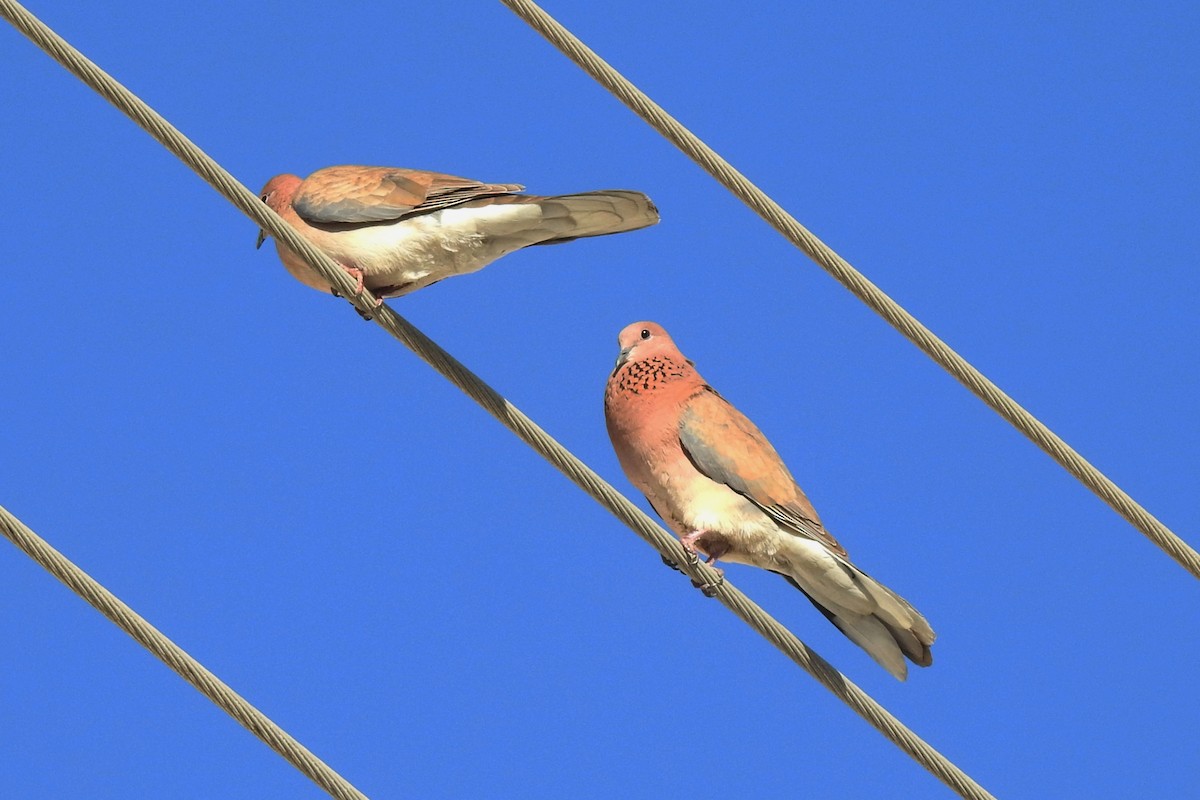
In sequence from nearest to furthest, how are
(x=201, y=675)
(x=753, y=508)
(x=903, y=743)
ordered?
(x=201, y=675), (x=903, y=743), (x=753, y=508)

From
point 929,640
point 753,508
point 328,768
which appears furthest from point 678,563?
point 328,768

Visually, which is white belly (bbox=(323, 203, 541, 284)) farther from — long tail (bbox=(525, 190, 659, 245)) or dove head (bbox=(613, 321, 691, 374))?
dove head (bbox=(613, 321, 691, 374))

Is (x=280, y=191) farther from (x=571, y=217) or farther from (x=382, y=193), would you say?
(x=571, y=217)

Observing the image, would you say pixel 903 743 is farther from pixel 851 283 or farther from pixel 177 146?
pixel 177 146

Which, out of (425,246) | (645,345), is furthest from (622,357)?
(425,246)

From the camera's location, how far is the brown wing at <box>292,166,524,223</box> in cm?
623

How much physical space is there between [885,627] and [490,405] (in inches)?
77.7

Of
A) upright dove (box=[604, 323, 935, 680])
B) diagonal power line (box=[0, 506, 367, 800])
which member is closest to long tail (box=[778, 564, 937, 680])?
upright dove (box=[604, 323, 935, 680])

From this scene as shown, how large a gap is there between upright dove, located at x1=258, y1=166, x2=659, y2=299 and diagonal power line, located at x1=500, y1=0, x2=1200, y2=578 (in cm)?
54

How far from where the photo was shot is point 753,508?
6680mm

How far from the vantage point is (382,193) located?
631 cm

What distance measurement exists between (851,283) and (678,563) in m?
1.18

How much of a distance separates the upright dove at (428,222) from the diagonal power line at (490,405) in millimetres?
466

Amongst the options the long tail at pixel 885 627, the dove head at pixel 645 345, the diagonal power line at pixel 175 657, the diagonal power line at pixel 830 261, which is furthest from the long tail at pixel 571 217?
the diagonal power line at pixel 175 657
